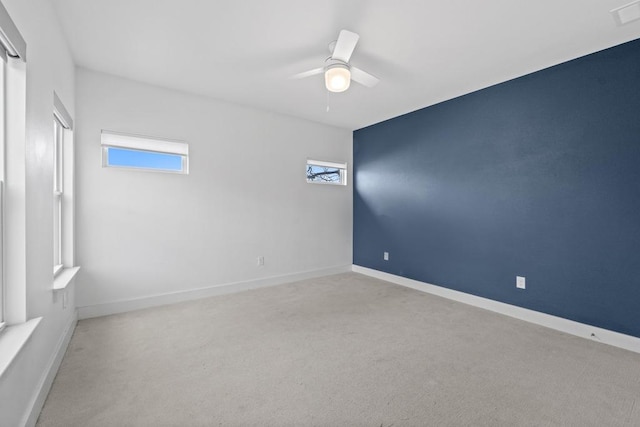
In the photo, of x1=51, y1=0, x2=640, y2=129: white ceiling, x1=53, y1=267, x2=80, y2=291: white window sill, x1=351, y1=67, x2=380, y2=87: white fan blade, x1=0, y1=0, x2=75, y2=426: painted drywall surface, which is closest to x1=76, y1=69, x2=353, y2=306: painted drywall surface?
x1=53, y1=267, x2=80, y2=291: white window sill

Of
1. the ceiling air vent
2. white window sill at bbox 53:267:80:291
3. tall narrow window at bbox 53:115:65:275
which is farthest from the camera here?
tall narrow window at bbox 53:115:65:275

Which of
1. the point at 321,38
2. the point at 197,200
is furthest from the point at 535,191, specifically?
the point at 197,200

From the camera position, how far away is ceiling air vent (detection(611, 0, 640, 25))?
6.29ft

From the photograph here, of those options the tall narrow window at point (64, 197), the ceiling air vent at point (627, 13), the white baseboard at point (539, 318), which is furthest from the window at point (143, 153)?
the ceiling air vent at point (627, 13)

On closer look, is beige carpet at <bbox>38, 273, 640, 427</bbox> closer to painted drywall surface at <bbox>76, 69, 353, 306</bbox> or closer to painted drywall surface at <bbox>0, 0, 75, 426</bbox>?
painted drywall surface at <bbox>0, 0, 75, 426</bbox>

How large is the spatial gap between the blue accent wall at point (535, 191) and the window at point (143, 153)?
3.03 m

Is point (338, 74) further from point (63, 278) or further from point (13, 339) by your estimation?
point (63, 278)

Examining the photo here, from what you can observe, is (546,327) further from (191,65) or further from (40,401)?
(191,65)

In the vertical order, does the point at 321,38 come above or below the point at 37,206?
above

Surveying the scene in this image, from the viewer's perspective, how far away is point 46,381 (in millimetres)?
1685

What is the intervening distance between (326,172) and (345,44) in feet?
9.32

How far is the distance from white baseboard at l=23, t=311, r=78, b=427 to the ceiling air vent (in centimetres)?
431

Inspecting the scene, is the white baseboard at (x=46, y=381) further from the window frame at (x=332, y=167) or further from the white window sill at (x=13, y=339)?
the window frame at (x=332, y=167)

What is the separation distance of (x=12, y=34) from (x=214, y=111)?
2367mm
